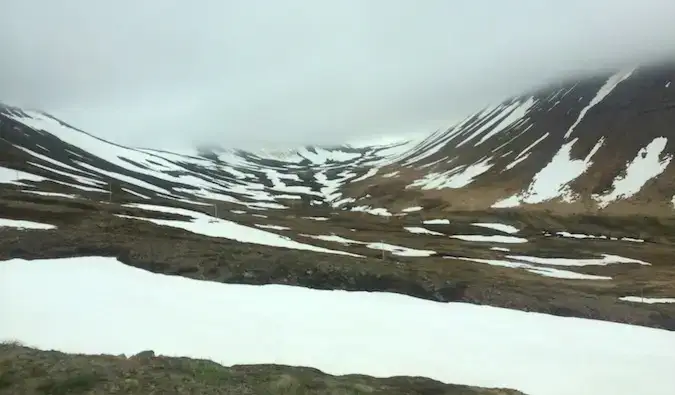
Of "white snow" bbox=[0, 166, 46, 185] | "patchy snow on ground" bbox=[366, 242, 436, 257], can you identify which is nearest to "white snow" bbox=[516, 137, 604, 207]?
"patchy snow on ground" bbox=[366, 242, 436, 257]

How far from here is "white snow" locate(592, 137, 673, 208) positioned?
332 feet

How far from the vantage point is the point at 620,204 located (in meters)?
97.1

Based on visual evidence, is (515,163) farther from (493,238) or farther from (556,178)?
(493,238)

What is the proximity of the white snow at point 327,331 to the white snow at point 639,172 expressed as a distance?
8362 centimetres

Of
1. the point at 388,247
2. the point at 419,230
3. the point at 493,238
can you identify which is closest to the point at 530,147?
the point at 419,230

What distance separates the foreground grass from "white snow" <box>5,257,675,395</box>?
3.39 metres

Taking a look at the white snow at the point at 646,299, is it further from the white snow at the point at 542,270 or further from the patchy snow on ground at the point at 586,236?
the patchy snow on ground at the point at 586,236

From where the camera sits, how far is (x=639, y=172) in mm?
106812

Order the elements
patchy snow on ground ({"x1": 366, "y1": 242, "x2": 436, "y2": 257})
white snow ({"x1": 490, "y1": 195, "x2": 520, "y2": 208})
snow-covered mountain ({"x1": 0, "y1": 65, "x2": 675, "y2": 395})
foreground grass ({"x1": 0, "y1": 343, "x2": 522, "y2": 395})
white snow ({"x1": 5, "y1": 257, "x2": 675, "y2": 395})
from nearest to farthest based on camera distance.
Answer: foreground grass ({"x1": 0, "y1": 343, "x2": 522, "y2": 395}), white snow ({"x1": 5, "y1": 257, "x2": 675, "y2": 395}), snow-covered mountain ({"x1": 0, "y1": 65, "x2": 675, "y2": 395}), patchy snow on ground ({"x1": 366, "y1": 242, "x2": 436, "y2": 257}), white snow ({"x1": 490, "y1": 195, "x2": 520, "y2": 208})

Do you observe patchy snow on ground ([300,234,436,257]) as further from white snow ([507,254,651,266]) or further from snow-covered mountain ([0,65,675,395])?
white snow ([507,254,651,266])

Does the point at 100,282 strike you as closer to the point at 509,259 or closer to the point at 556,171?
the point at 509,259

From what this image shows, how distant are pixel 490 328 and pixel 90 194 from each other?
63604mm

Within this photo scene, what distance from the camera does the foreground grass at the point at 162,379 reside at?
1100 centimetres

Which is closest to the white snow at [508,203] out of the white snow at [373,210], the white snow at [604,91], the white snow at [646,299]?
the white snow at [373,210]
